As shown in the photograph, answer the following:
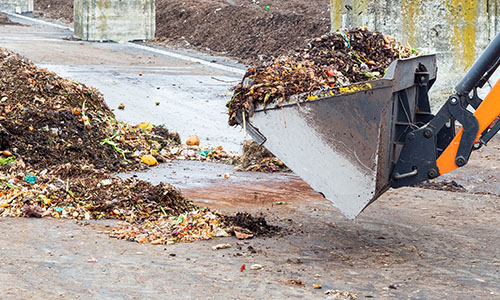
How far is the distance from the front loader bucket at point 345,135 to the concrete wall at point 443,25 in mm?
6482

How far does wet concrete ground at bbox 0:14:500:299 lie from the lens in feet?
16.0

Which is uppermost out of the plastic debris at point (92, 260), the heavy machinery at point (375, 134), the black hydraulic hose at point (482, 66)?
the black hydraulic hose at point (482, 66)

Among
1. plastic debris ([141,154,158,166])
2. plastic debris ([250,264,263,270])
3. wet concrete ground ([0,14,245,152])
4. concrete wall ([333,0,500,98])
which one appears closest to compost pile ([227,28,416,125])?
plastic debris ([250,264,263,270])

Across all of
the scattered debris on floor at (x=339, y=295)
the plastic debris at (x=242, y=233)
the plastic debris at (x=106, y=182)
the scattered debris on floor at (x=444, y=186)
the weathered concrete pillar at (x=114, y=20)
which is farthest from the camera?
the weathered concrete pillar at (x=114, y=20)

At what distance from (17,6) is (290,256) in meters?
29.3

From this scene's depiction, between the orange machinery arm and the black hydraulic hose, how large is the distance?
0.15 m

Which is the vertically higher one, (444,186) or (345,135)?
(345,135)

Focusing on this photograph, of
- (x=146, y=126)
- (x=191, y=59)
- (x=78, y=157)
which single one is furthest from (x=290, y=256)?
(x=191, y=59)

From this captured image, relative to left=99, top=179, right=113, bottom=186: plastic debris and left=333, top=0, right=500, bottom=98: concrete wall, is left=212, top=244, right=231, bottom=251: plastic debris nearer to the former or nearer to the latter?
left=99, top=179, right=113, bottom=186: plastic debris

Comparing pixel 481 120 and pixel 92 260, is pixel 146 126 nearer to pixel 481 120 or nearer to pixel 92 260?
pixel 92 260

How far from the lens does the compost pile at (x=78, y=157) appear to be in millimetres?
6547

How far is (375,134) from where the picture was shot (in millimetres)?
5371

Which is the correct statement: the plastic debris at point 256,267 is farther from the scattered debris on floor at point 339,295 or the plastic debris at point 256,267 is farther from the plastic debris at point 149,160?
the plastic debris at point 149,160

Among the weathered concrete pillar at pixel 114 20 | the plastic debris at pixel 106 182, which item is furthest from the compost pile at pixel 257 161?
the weathered concrete pillar at pixel 114 20
